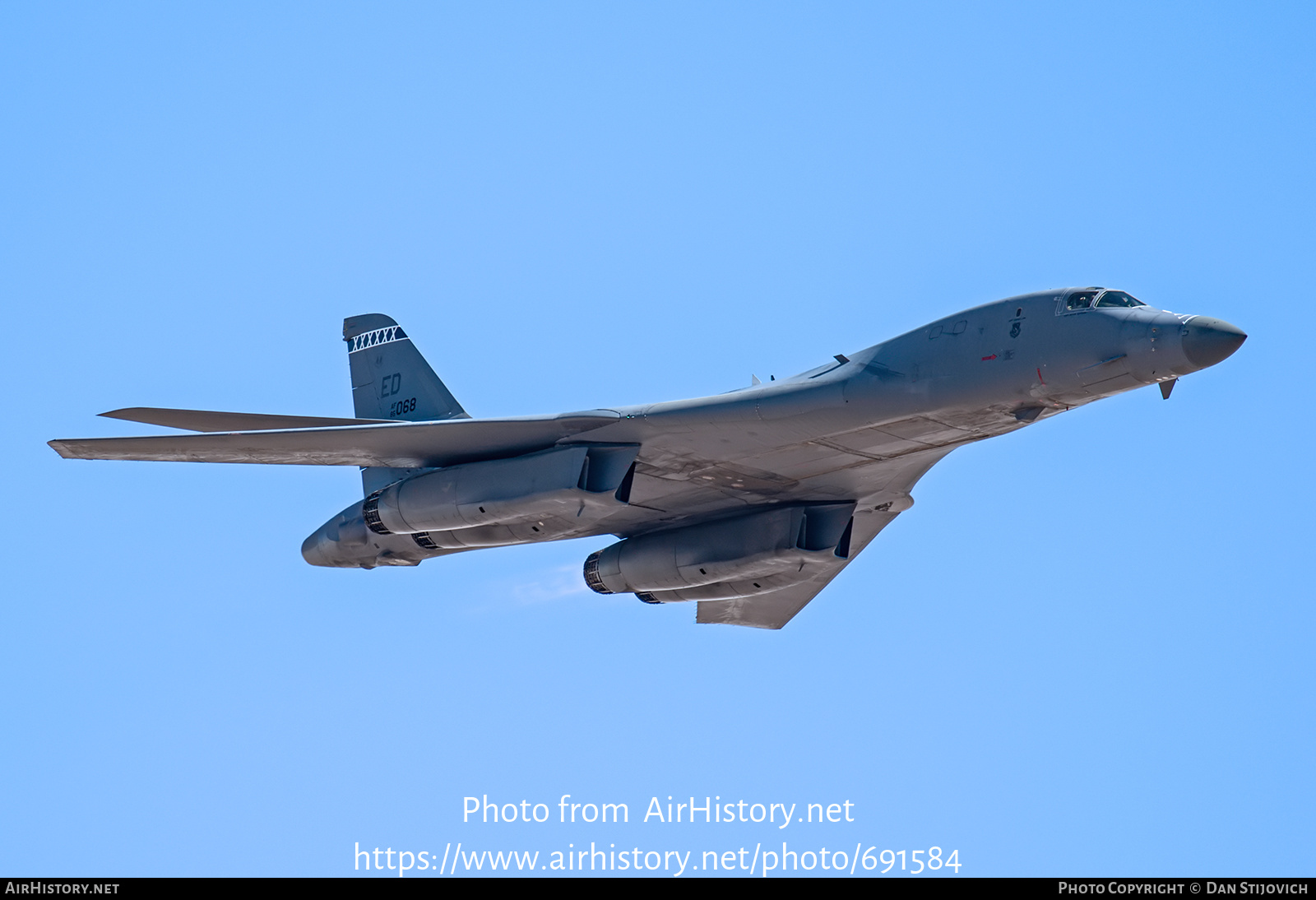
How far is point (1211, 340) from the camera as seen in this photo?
18.1m

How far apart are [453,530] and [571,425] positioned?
2.94 metres

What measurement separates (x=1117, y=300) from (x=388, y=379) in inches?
532

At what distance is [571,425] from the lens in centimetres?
2128

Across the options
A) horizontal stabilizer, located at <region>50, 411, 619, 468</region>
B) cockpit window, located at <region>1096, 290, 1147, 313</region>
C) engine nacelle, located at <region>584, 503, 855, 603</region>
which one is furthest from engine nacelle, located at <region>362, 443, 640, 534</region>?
cockpit window, located at <region>1096, 290, 1147, 313</region>

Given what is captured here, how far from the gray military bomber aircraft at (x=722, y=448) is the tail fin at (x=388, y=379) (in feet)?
0.21

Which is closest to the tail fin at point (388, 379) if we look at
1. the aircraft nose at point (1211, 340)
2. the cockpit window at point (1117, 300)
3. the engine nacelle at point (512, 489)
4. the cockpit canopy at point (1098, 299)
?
the engine nacelle at point (512, 489)

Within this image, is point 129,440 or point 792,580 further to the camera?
point 792,580

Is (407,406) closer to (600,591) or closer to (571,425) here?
(600,591)

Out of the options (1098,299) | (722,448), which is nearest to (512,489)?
(722,448)

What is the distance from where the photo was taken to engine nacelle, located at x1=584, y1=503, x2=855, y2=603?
23875 mm

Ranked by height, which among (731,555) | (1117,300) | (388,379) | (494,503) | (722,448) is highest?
(388,379)

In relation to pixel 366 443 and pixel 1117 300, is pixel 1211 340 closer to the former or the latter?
pixel 1117 300

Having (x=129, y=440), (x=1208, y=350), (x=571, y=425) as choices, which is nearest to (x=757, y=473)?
(x=571, y=425)
